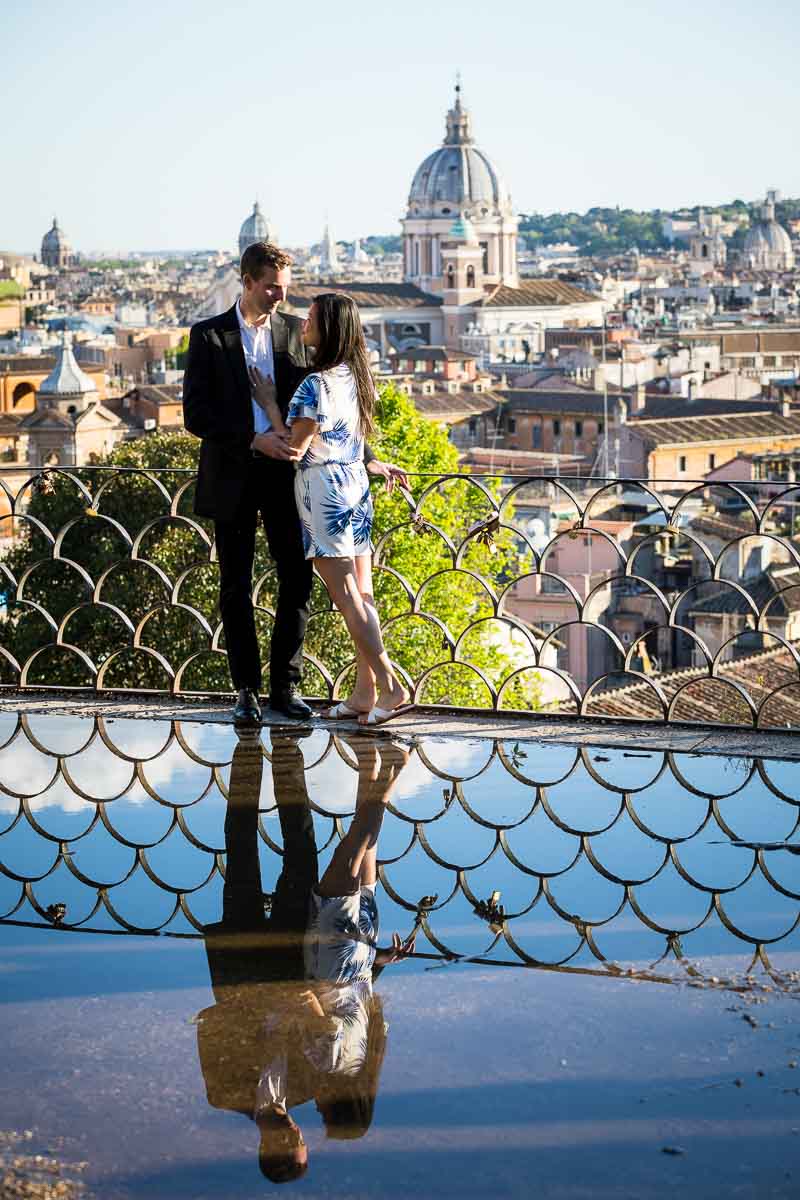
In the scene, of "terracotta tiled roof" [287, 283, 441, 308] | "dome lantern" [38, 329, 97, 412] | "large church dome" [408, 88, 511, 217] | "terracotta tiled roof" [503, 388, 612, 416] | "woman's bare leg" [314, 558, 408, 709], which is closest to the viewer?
"woman's bare leg" [314, 558, 408, 709]

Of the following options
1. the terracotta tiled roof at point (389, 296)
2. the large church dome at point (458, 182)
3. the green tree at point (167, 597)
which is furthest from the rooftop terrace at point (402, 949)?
the large church dome at point (458, 182)

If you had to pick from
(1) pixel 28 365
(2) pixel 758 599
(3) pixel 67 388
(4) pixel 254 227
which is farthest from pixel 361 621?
(4) pixel 254 227

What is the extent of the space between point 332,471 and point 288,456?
102 mm

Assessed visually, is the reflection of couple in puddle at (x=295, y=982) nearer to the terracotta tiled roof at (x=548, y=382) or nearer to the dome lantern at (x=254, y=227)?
the terracotta tiled roof at (x=548, y=382)

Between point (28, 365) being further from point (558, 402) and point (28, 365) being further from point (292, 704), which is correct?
point (292, 704)

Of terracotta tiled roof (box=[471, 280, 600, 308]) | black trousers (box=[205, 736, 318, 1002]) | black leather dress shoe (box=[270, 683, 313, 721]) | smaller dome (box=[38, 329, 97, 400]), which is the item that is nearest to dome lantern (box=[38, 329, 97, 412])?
smaller dome (box=[38, 329, 97, 400])

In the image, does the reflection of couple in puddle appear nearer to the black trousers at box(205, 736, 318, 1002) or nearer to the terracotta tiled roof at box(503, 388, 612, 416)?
the black trousers at box(205, 736, 318, 1002)

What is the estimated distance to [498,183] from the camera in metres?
96.2

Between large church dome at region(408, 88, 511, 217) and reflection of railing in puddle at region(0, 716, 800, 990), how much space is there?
92.4 m

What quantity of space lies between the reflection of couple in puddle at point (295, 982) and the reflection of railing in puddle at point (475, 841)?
A: 1.4 inches

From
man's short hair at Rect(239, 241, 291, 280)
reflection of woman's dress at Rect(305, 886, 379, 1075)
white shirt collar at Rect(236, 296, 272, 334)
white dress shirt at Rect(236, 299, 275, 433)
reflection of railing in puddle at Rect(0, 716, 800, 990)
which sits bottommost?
reflection of railing in puddle at Rect(0, 716, 800, 990)

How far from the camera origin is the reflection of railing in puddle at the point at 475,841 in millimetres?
2959

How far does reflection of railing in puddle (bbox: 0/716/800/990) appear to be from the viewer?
2.96 metres

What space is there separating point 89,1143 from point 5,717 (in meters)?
2.26
